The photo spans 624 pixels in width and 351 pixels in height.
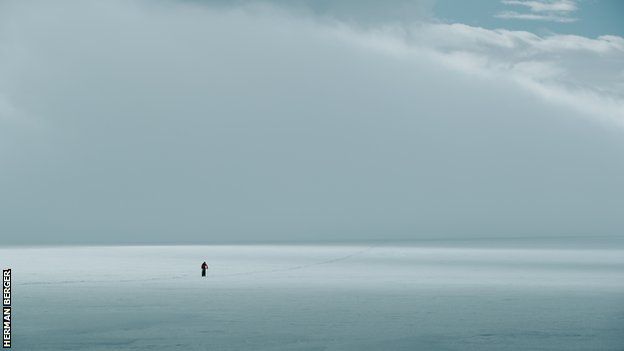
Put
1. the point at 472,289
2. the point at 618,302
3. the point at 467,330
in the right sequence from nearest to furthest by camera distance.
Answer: the point at 467,330 < the point at 618,302 < the point at 472,289

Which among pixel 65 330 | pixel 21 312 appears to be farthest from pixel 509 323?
pixel 21 312

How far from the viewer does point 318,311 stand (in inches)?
792

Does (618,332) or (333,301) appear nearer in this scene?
(618,332)

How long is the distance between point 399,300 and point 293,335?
7028 mm

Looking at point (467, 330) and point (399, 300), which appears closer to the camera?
point (467, 330)

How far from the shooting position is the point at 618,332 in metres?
16.4

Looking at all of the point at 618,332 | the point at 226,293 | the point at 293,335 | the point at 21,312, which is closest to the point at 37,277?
the point at 226,293

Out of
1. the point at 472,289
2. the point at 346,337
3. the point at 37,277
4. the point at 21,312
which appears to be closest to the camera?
the point at 346,337

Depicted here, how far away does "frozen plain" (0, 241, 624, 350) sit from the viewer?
610 inches

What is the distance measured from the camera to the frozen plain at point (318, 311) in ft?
50.8

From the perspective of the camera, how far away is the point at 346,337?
16.0m

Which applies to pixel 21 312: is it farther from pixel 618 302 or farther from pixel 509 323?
pixel 618 302

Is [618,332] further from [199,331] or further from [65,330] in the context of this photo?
[65,330]

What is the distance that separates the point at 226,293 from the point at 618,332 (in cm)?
1113
